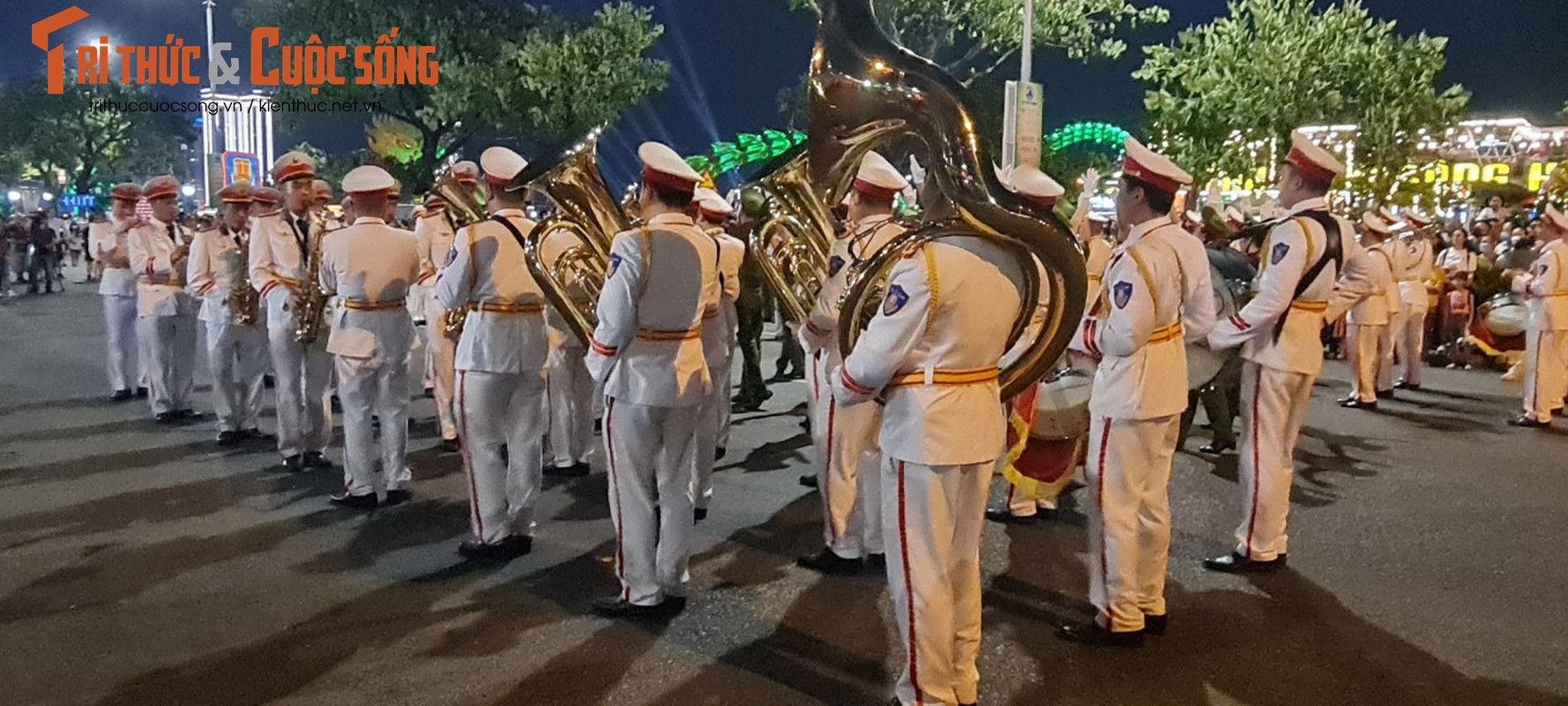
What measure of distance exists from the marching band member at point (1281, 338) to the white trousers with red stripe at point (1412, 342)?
7.96 metres

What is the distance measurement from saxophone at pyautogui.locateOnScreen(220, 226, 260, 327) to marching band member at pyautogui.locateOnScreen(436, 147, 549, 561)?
11.5 feet

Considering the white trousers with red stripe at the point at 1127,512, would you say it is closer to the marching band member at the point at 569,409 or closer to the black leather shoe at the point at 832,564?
the black leather shoe at the point at 832,564

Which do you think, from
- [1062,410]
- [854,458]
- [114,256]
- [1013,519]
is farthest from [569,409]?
[114,256]

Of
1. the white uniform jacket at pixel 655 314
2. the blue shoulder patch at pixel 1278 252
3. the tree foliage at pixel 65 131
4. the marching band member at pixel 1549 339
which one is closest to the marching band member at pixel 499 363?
the white uniform jacket at pixel 655 314

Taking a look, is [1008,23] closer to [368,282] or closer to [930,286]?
[368,282]

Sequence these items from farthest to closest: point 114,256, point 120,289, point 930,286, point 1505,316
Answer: point 1505,316 < point 120,289 < point 114,256 < point 930,286

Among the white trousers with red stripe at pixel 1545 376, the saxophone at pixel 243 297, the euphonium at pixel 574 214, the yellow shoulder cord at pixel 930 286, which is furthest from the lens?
the white trousers with red stripe at pixel 1545 376

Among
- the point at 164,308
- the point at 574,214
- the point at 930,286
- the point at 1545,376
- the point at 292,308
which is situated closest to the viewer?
the point at 930,286

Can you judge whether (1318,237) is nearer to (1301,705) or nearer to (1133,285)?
(1133,285)

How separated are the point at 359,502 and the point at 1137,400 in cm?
472

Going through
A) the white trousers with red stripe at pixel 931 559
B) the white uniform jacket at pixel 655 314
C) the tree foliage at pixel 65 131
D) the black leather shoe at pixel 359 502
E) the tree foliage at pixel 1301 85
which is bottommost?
the black leather shoe at pixel 359 502

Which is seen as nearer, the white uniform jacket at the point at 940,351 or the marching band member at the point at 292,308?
the white uniform jacket at the point at 940,351

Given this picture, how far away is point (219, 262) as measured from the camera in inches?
346

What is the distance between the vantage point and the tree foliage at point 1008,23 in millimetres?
18484
